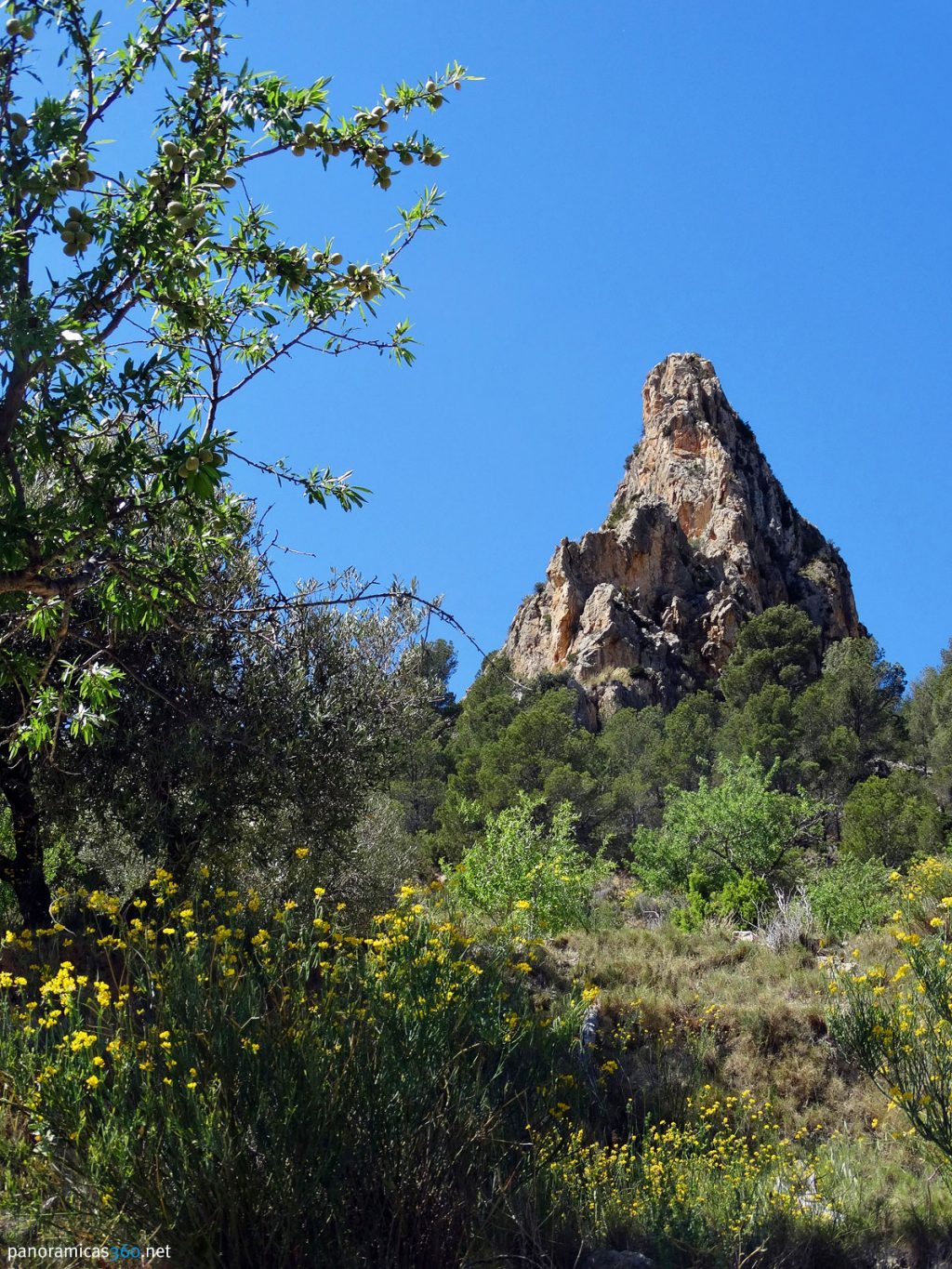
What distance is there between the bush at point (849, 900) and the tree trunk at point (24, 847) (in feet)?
34.5

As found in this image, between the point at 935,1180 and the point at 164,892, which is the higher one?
the point at 164,892

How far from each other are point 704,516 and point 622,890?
56.6 m

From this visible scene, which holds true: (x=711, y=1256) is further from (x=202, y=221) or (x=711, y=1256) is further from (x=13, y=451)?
(x=202, y=221)

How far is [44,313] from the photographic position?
3096 mm

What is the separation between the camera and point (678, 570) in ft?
237

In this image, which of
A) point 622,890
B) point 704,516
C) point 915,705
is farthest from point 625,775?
point 704,516

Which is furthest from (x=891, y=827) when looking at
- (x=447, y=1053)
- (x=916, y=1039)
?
(x=447, y=1053)

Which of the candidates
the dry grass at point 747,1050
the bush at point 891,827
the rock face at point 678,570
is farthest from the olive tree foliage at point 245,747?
the rock face at point 678,570

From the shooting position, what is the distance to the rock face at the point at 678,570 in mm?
63844

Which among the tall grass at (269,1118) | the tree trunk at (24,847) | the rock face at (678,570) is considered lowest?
the tall grass at (269,1118)

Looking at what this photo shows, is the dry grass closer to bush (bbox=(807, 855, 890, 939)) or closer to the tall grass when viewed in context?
bush (bbox=(807, 855, 890, 939))

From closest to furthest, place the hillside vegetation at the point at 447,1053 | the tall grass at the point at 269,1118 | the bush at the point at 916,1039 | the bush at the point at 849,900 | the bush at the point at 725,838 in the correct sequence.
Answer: the tall grass at the point at 269,1118 → the hillside vegetation at the point at 447,1053 → the bush at the point at 916,1039 → the bush at the point at 849,900 → the bush at the point at 725,838

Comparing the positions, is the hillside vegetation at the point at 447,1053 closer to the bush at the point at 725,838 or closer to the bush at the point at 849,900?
the bush at the point at 849,900

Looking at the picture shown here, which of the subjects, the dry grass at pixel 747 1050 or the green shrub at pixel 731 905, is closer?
the dry grass at pixel 747 1050
